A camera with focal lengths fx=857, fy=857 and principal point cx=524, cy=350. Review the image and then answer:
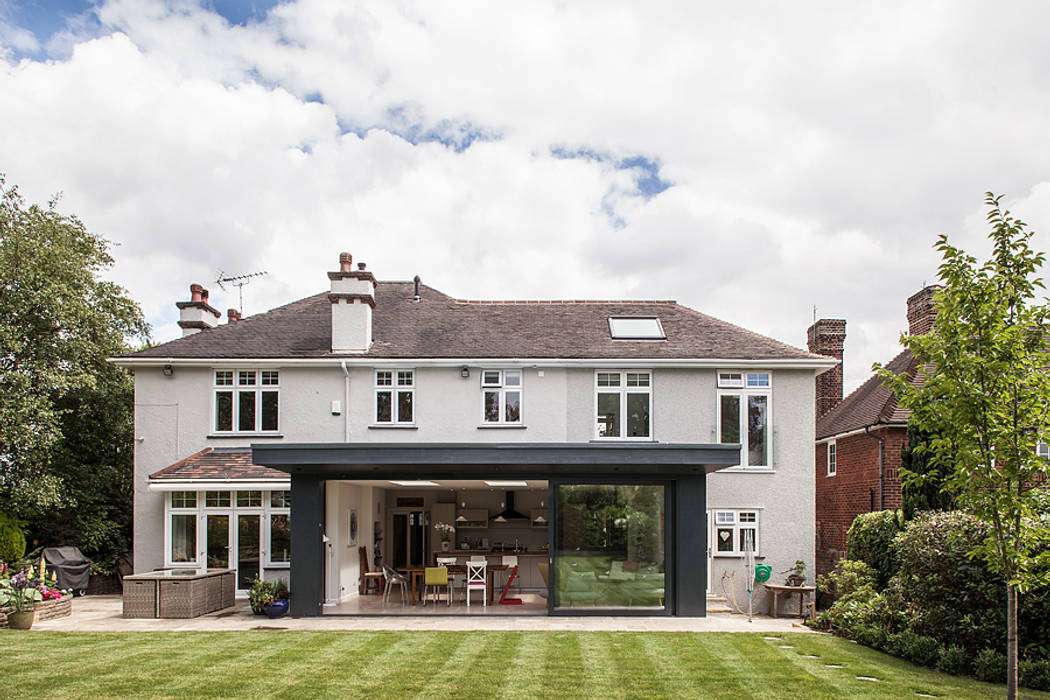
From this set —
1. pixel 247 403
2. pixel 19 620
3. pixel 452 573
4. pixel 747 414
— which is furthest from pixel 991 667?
pixel 247 403

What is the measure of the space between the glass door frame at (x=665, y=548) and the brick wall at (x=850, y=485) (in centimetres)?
615

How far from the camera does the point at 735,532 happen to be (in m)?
18.8

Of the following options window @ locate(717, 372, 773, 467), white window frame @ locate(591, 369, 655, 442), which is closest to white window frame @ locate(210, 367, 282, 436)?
white window frame @ locate(591, 369, 655, 442)

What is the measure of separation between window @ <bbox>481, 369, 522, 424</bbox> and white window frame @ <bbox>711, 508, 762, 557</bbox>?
4921mm

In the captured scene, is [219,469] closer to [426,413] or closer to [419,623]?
[426,413]

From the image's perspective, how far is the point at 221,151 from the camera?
16891mm

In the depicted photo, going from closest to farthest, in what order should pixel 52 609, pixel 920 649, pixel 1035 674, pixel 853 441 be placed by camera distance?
pixel 1035 674, pixel 920 649, pixel 52 609, pixel 853 441

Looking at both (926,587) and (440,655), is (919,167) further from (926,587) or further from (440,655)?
(440,655)

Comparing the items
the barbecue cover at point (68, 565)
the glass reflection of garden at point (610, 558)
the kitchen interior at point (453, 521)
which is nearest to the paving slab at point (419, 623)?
the glass reflection of garden at point (610, 558)

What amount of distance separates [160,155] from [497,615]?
1114 cm

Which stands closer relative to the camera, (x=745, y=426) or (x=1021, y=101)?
(x=1021, y=101)

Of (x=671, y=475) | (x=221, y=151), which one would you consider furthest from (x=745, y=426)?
(x=221, y=151)

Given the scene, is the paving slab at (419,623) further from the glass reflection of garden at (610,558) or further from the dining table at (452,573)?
the dining table at (452,573)

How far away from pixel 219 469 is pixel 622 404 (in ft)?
29.4
